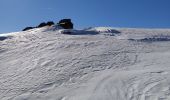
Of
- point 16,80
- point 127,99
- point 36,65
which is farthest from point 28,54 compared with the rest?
point 127,99

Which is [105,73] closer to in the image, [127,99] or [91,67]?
[91,67]

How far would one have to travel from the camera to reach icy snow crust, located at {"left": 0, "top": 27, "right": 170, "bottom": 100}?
7.85 meters

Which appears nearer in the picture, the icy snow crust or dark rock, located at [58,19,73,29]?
the icy snow crust

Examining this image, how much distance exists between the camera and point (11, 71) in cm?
1034

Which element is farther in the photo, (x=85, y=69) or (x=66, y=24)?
(x=66, y=24)

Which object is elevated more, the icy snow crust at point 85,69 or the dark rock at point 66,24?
the dark rock at point 66,24

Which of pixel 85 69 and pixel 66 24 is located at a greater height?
pixel 66 24

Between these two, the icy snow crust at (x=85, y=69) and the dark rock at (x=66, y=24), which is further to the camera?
A: the dark rock at (x=66, y=24)

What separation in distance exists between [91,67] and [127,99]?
9.96 feet

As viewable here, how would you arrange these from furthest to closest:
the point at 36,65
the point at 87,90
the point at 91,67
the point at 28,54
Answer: the point at 28,54, the point at 36,65, the point at 91,67, the point at 87,90

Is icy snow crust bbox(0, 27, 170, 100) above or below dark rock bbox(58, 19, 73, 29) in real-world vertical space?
below

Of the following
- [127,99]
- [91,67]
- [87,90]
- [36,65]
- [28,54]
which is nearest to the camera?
[127,99]

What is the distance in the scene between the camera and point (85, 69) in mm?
9891

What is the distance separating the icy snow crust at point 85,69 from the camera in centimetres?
785
